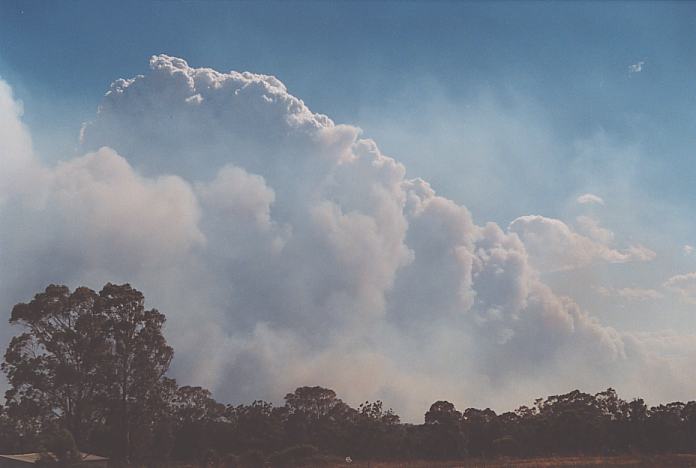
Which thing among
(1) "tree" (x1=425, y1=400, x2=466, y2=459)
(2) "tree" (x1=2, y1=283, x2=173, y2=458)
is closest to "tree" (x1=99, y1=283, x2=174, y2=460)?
(2) "tree" (x1=2, y1=283, x2=173, y2=458)

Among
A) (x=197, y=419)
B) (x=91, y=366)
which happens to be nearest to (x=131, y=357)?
(x=91, y=366)

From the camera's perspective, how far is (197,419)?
84125 millimetres

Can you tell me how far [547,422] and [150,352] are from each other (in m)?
46.0

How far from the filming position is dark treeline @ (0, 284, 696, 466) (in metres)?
55.8

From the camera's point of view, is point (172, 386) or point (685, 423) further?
point (685, 423)

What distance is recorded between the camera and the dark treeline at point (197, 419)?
55.8 metres

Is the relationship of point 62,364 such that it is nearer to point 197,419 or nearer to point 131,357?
point 131,357

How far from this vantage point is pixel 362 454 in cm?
7312

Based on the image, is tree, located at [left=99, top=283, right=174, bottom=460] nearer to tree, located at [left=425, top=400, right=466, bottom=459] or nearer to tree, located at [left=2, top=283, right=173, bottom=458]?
tree, located at [left=2, top=283, right=173, bottom=458]

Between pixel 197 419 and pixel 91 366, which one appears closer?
pixel 91 366

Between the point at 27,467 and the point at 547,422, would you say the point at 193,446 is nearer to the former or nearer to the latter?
the point at 27,467

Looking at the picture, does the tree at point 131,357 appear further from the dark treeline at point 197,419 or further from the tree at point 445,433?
the tree at point 445,433

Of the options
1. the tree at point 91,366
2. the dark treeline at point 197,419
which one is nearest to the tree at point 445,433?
the dark treeline at point 197,419

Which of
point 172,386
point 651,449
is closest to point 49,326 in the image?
point 172,386
